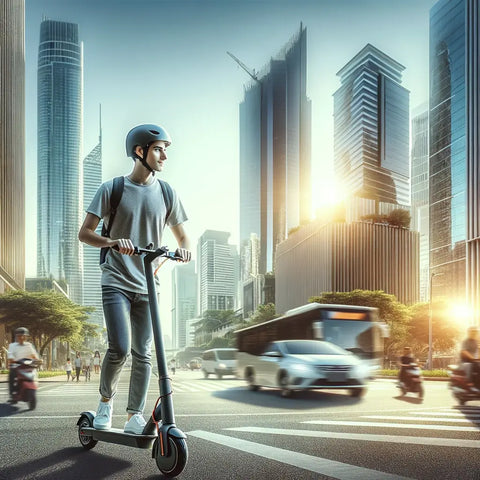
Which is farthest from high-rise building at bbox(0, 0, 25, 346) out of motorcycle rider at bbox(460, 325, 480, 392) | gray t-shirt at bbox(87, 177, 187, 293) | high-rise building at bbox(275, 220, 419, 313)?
gray t-shirt at bbox(87, 177, 187, 293)

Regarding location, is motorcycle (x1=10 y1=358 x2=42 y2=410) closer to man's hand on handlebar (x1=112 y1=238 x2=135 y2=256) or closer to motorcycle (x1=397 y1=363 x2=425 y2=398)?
man's hand on handlebar (x1=112 y1=238 x2=135 y2=256)

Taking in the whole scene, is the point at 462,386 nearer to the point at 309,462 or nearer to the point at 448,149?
the point at 309,462

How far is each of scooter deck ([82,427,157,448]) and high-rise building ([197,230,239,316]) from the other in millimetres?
110394

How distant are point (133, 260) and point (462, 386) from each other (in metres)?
7.58

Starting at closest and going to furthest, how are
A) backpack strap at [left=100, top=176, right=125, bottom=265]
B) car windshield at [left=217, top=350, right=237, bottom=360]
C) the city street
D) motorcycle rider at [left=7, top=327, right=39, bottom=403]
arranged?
the city street
backpack strap at [left=100, top=176, right=125, bottom=265]
motorcycle rider at [left=7, top=327, right=39, bottom=403]
car windshield at [left=217, top=350, right=237, bottom=360]

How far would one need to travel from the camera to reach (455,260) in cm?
9875

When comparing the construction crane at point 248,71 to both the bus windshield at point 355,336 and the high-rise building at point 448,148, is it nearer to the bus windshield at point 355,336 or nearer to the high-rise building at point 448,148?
the high-rise building at point 448,148

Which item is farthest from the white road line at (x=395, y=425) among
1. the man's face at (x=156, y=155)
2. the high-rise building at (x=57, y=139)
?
the high-rise building at (x=57, y=139)

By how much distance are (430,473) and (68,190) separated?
392 feet

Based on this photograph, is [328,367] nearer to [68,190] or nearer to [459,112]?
[459,112]

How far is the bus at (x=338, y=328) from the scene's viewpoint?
625 inches

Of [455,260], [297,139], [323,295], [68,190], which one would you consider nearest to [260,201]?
[297,139]

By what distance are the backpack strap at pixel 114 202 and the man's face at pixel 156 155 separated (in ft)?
0.63

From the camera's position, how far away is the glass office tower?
301ft
